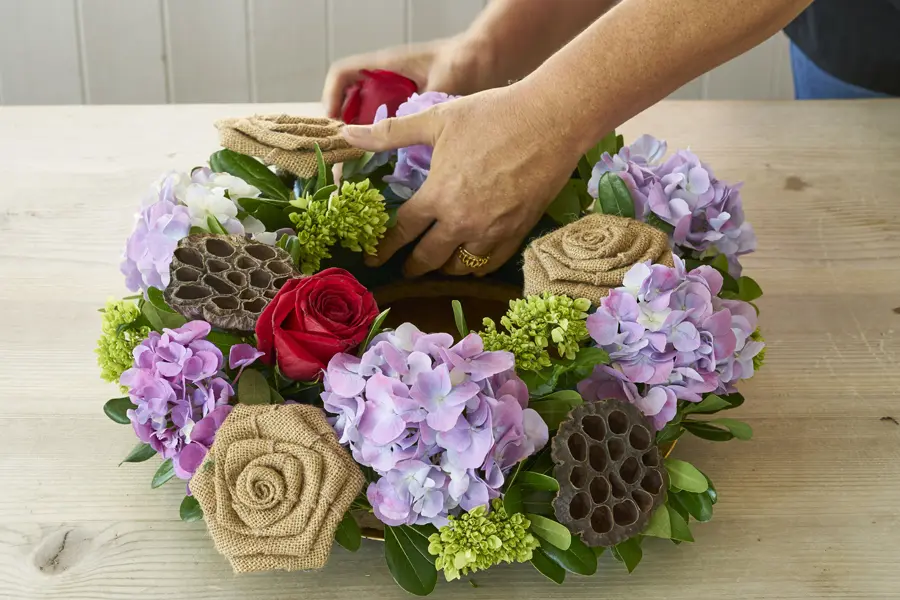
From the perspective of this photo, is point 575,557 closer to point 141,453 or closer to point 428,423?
point 428,423

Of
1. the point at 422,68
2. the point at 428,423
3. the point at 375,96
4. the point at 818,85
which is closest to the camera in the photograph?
the point at 428,423

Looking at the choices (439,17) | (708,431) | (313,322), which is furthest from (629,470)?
(439,17)

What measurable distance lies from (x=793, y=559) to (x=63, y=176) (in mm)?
1000

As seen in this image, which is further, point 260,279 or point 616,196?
point 616,196

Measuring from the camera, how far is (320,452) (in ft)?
1.90

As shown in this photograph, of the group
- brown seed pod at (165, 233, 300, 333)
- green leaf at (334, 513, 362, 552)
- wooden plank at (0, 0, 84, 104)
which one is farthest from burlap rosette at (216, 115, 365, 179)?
wooden plank at (0, 0, 84, 104)

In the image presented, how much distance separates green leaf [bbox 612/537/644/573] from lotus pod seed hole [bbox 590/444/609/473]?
0.06m

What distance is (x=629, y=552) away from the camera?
0.63 metres

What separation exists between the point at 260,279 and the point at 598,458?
275 mm

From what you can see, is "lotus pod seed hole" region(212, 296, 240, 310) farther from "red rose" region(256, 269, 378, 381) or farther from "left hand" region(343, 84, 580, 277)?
"left hand" region(343, 84, 580, 277)

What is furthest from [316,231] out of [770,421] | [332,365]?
[770,421]

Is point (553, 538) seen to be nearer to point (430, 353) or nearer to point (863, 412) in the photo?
point (430, 353)

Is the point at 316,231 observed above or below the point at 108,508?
above

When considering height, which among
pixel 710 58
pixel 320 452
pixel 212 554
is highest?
pixel 710 58
